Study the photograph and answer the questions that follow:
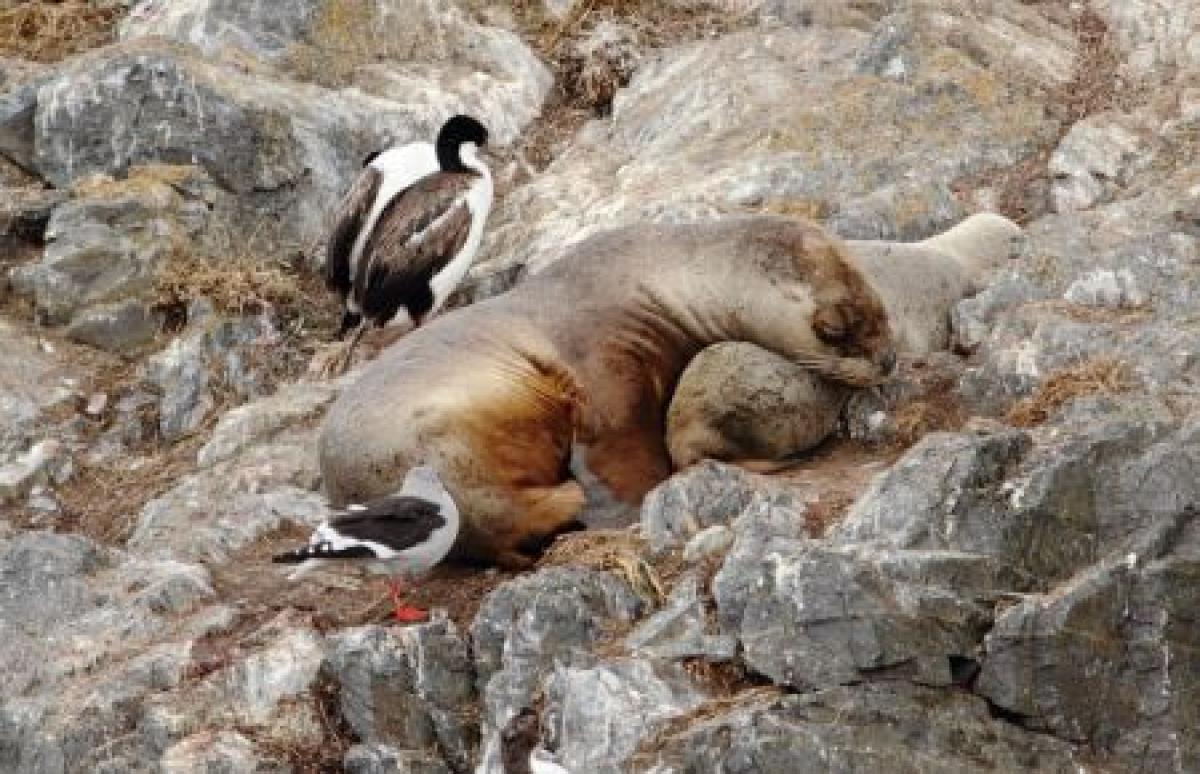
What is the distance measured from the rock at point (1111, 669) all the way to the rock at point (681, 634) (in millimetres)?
943

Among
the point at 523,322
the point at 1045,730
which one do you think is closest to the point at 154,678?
the point at 523,322

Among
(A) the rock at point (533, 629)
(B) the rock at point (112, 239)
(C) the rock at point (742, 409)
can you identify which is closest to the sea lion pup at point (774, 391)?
(C) the rock at point (742, 409)

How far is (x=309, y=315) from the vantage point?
12.8 metres

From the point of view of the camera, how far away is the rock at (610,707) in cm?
728

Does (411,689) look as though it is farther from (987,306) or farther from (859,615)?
(987,306)

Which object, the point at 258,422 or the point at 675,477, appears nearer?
the point at 675,477

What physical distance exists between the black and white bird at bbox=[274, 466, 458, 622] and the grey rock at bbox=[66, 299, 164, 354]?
14.6 feet

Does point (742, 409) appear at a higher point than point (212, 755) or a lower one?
higher

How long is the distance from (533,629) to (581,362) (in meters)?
2.25

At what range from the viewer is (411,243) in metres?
12.5

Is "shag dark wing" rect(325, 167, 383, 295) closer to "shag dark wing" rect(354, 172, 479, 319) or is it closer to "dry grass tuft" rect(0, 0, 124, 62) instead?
"shag dark wing" rect(354, 172, 479, 319)

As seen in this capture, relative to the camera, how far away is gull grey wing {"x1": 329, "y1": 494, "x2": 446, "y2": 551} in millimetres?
8430

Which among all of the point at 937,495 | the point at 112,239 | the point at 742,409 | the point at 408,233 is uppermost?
the point at 937,495

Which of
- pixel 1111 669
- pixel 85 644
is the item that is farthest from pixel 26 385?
pixel 1111 669
